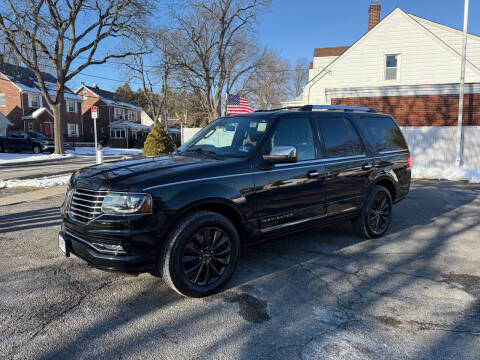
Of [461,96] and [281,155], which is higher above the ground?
[461,96]

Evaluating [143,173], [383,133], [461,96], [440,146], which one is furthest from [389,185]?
[461,96]

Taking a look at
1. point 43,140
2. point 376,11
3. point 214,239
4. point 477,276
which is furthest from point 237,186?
point 43,140

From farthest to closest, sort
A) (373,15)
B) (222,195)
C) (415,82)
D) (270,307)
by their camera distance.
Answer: (373,15) → (415,82) → (222,195) → (270,307)

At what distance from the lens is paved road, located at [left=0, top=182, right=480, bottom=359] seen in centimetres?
271

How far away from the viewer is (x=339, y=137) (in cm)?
494

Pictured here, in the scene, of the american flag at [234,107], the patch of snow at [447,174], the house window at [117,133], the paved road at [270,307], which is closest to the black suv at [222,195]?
the paved road at [270,307]

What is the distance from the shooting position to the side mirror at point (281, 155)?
3.78 m

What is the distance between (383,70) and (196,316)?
2046 centimetres

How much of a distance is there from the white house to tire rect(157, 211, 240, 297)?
13407mm

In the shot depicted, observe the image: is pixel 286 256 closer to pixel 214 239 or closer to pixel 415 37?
pixel 214 239

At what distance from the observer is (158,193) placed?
321cm

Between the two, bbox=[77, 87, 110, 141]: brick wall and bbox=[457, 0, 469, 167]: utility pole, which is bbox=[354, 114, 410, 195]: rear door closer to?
bbox=[457, 0, 469, 167]: utility pole

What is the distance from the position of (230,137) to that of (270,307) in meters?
2.11

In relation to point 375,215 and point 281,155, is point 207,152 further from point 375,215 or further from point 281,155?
point 375,215
